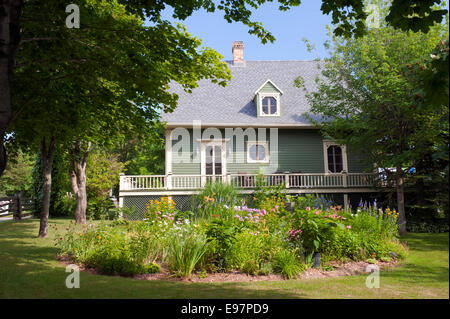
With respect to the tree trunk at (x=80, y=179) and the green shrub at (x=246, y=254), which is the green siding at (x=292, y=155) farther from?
the green shrub at (x=246, y=254)

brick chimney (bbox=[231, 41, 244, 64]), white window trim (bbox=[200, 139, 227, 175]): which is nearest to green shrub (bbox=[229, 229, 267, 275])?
white window trim (bbox=[200, 139, 227, 175])

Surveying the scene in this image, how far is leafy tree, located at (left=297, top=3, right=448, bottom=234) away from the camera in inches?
444

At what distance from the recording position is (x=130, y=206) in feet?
59.3

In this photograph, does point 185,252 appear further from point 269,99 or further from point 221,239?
point 269,99

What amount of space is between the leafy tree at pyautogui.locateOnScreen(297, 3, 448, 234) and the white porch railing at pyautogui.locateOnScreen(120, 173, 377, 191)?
3.94 m

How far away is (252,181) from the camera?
18.3 meters

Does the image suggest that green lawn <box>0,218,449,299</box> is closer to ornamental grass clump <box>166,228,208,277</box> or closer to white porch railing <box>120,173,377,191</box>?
ornamental grass clump <box>166,228,208,277</box>

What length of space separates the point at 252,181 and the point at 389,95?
8.55m

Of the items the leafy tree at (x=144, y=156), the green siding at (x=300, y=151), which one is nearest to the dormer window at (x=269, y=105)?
the green siding at (x=300, y=151)

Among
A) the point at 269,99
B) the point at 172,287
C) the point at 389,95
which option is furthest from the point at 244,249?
the point at 269,99

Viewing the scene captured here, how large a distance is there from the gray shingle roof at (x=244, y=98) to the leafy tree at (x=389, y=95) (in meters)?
6.01

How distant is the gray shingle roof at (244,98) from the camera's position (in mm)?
20000
